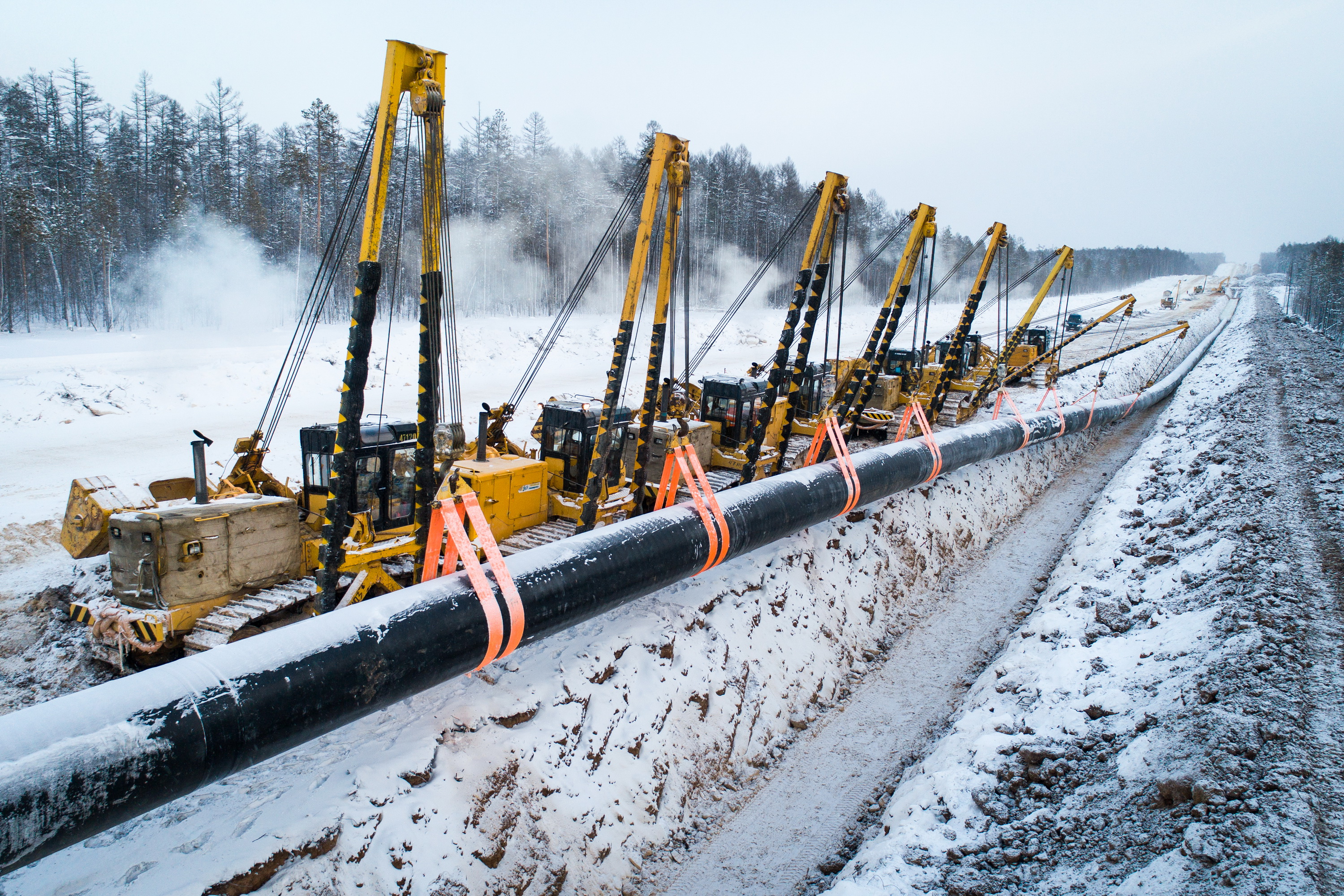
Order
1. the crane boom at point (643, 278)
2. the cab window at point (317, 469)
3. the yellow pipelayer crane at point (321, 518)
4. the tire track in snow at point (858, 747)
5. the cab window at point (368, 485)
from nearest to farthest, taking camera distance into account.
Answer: the tire track in snow at point (858, 747)
the yellow pipelayer crane at point (321, 518)
the cab window at point (368, 485)
the cab window at point (317, 469)
the crane boom at point (643, 278)

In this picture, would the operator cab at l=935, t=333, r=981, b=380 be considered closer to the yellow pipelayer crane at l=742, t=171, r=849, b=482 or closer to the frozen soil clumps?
the yellow pipelayer crane at l=742, t=171, r=849, b=482

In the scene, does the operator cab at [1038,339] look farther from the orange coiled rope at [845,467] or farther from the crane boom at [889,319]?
the orange coiled rope at [845,467]

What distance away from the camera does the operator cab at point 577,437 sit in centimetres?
1191

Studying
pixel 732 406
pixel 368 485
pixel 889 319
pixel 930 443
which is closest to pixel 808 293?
pixel 930 443

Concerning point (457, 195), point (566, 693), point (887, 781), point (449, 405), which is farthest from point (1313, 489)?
point (457, 195)

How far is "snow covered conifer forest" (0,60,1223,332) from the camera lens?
3878 cm

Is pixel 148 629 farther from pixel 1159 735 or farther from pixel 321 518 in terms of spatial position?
pixel 1159 735

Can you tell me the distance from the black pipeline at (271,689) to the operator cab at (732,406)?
31.4 ft

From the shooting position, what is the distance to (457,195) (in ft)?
172

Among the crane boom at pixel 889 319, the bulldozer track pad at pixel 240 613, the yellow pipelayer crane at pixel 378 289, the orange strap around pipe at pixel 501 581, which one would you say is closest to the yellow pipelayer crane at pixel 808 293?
the crane boom at pixel 889 319

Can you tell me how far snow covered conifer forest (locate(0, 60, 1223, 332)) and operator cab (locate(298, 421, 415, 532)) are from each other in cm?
2835

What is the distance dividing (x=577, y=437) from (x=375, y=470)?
3538 mm

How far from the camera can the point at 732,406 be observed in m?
16.8

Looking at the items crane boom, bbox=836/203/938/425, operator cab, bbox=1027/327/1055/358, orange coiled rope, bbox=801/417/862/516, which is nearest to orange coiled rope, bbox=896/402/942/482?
orange coiled rope, bbox=801/417/862/516
